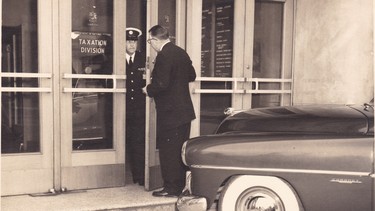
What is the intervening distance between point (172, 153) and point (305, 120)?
187 cm

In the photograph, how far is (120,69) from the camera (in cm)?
624

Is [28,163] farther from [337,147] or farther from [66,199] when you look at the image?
[337,147]

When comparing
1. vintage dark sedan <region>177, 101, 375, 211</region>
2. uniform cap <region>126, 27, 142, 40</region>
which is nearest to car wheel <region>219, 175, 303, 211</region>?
vintage dark sedan <region>177, 101, 375, 211</region>

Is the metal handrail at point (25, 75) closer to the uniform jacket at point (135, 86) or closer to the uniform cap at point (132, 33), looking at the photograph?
the uniform jacket at point (135, 86)

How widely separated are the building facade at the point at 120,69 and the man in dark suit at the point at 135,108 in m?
0.20

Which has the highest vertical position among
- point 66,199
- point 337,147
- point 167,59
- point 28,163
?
point 167,59

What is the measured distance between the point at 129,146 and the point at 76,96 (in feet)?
3.35

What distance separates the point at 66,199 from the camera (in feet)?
18.5

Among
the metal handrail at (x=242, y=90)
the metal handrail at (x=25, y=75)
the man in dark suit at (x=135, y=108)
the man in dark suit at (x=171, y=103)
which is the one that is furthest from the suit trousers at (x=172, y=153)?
the metal handrail at (x=25, y=75)

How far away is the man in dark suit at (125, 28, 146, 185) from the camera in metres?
6.43

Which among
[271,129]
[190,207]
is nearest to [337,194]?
[271,129]

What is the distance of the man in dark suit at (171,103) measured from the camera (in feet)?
18.1

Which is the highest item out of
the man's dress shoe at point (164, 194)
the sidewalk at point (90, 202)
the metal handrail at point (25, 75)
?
the metal handrail at point (25, 75)

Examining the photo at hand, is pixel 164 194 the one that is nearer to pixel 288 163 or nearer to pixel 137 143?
pixel 137 143
